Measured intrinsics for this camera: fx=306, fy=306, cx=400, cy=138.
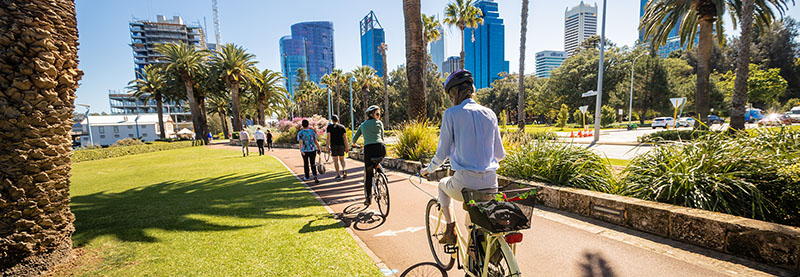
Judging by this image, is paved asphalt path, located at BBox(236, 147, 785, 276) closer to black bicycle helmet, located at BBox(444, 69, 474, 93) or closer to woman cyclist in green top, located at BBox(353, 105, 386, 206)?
woman cyclist in green top, located at BBox(353, 105, 386, 206)

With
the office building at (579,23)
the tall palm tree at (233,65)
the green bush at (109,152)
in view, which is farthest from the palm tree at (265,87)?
the office building at (579,23)

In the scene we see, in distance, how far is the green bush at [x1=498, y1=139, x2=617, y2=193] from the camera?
17.3 ft

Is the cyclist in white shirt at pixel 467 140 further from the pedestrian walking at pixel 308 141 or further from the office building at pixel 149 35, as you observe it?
the office building at pixel 149 35

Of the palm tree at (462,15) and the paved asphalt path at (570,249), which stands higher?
the palm tree at (462,15)

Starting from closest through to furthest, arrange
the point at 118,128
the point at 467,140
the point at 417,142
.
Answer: the point at 467,140 < the point at 417,142 < the point at 118,128

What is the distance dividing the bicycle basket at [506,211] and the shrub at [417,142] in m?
7.13

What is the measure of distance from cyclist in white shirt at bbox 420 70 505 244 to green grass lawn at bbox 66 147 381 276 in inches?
62.6

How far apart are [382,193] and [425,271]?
2021 mm

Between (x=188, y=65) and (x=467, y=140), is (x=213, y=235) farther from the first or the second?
(x=188, y=65)

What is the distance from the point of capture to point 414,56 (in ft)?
38.1

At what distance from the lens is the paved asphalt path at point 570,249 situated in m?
3.16

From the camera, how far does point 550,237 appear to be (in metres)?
4.12

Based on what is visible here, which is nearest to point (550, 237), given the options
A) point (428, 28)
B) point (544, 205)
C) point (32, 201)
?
point (544, 205)

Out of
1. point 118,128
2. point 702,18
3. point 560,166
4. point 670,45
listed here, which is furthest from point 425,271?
point 670,45
